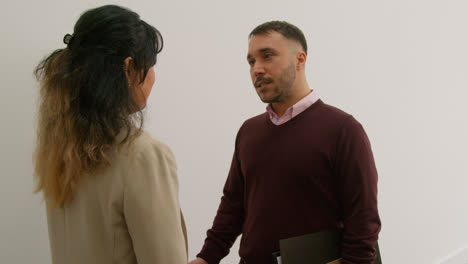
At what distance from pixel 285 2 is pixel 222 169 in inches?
40.0

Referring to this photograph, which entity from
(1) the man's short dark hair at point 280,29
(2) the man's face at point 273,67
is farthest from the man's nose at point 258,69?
(1) the man's short dark hair at point 280,29

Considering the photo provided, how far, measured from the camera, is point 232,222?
4.33 ft

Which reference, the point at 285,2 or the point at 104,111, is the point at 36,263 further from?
the point at 285,2

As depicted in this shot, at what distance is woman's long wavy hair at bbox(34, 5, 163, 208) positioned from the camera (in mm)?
778

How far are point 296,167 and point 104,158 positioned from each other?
58 cm

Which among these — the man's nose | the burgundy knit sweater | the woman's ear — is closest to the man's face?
the man's nose

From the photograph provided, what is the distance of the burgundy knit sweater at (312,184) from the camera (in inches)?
41.3

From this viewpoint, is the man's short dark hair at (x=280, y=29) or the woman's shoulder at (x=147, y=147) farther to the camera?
the man's short dark hair at (x=280, y=29)

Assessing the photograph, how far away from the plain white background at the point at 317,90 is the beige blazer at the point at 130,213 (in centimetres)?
50

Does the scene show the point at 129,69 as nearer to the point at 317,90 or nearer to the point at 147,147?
the point at 147,147

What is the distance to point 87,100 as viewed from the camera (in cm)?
79

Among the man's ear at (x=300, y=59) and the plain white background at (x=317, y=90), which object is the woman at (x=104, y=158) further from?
the man's ear at (x=300, y=59)

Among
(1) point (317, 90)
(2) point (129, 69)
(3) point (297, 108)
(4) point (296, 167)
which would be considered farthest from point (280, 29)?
(1) point (317, 90)

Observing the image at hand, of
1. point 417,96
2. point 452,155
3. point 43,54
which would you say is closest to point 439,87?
point 417,96
